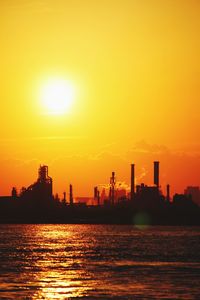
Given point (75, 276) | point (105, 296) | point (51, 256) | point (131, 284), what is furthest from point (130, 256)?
point (105, 296)

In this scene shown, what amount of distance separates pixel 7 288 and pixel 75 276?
10.2m

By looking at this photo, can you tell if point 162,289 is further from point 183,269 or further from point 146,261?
point 146,261

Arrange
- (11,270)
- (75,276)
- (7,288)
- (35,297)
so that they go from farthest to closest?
1. (11,270)
2. (75,276)
3. (7,288)
4. (35,297)

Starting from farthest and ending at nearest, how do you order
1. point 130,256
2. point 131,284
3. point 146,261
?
1. point 130,256
2. point 146,261
3. point 131,284

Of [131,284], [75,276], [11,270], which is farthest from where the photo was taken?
[11,270]

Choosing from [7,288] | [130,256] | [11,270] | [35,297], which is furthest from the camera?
[130,256]

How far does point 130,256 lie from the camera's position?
87.2 meters

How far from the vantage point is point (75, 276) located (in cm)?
6072

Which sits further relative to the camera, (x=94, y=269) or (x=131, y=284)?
(x=94, y=269)

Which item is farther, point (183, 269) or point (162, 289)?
point (183, 269)

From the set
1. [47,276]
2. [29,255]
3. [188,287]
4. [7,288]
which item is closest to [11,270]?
[47,276]

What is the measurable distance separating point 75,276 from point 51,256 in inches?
1061

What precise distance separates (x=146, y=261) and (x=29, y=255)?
1672 cm

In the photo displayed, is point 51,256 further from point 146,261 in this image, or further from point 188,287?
point 188,287
